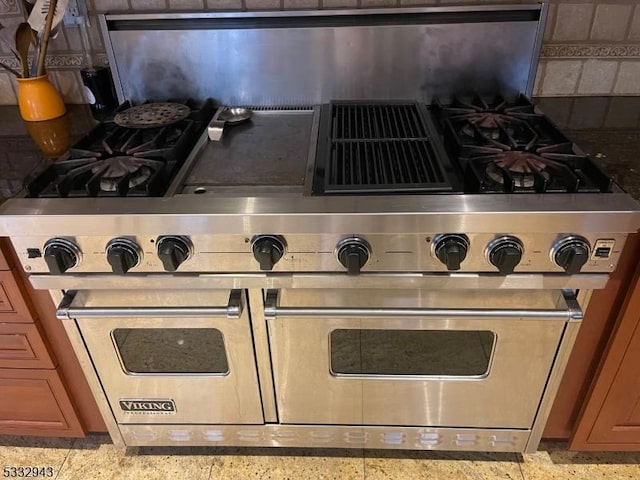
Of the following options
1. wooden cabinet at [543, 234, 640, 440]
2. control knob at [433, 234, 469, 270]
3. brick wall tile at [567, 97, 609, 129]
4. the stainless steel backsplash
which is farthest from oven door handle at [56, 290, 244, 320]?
brick wall tile at [567, 97, 609, 129]

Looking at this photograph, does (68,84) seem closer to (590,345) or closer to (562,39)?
(562,39)

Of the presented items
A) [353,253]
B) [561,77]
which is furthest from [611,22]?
[353,253]

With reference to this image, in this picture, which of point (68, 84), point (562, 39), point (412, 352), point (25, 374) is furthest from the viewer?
point (68, 84)

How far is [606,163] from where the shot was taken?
1.07m

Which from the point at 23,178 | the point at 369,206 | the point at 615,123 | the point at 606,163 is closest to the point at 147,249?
the point at 23,178

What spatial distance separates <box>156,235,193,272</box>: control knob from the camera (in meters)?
0.96

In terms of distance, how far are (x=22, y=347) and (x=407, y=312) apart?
2.99ft

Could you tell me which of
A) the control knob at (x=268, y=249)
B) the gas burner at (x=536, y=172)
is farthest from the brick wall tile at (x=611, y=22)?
the control knob at (x=268, y=249)

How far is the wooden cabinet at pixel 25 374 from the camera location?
1.13 m

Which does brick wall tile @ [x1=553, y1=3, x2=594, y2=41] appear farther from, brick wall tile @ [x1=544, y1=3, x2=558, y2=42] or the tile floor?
the tile floor

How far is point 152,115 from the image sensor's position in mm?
1321

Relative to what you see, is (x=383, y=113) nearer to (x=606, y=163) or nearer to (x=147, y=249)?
(x=606, y=163)

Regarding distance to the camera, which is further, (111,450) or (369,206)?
(111,450)

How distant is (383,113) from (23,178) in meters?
0.86
